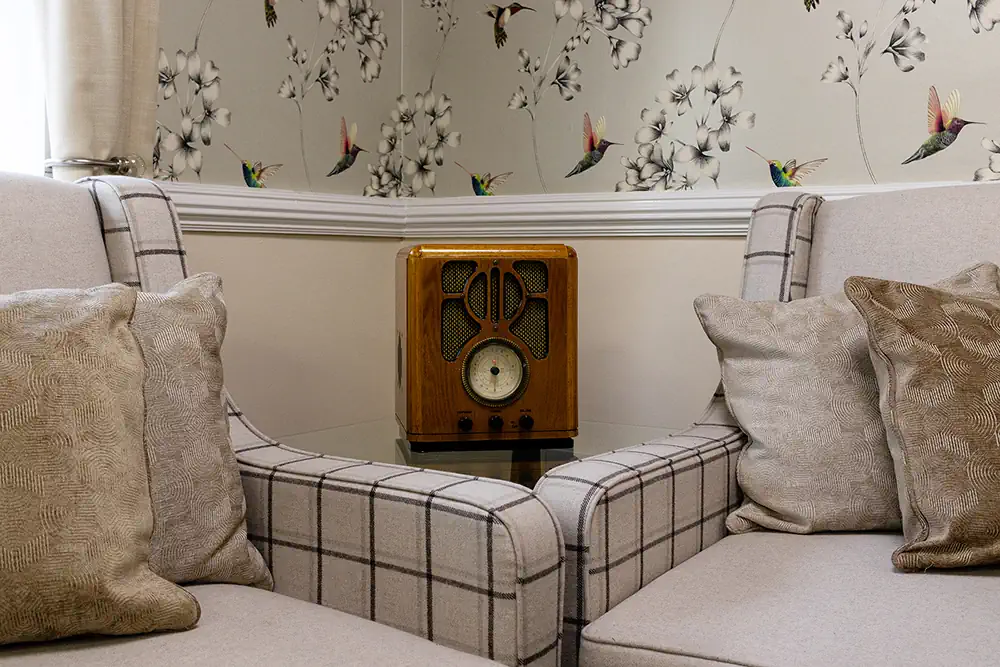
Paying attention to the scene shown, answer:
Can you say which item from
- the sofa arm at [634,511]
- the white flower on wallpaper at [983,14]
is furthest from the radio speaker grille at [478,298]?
the white flower on wallpaper at [983,14]

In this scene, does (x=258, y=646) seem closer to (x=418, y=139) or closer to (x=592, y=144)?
(x=592, y=144)

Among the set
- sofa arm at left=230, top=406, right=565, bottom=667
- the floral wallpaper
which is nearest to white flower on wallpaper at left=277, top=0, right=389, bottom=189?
the floral wallpaper

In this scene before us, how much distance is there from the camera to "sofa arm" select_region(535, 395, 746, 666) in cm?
112

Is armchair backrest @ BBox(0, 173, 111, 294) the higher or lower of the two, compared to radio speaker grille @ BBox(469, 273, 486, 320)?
higher

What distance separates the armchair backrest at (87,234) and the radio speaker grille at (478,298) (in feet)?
1.45

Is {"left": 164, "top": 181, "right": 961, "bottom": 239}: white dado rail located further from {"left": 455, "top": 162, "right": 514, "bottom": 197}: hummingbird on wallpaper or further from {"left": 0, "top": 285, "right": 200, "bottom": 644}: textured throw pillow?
{"left": 0, "top": 285, "right": 200, "bottom": 644}: textured throw pillow

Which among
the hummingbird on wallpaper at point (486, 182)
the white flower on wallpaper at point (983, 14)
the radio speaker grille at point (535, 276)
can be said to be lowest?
the radio speaker grille at point (535, 276)

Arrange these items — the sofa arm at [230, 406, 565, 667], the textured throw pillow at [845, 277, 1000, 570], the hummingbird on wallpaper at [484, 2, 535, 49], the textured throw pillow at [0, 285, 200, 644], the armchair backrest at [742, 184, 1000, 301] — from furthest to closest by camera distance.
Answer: the hummingbird on wallpaper at [484, 2, 535, 49] → the armchair backrest at [742, 184, 1000, 301] → the textured throw pillow at [845, 277, 1000, 570] → the sofa arm at [230, 406, 565, 667] → the textured throw pillow at [0, 285, 200, 644]

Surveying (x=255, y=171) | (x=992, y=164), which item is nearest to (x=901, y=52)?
(x=992, y=164)

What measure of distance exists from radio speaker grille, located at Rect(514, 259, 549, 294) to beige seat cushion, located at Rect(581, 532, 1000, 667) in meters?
0.52

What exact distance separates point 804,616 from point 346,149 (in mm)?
1543

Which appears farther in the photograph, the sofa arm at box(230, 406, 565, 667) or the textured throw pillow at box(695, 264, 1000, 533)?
the textured throw pillow at box(695, 264, 1000, 533)

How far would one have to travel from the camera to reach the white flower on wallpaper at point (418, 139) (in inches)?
90.6

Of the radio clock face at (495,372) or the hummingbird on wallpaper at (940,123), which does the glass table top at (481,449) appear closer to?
the radio clock face at (495,372)
